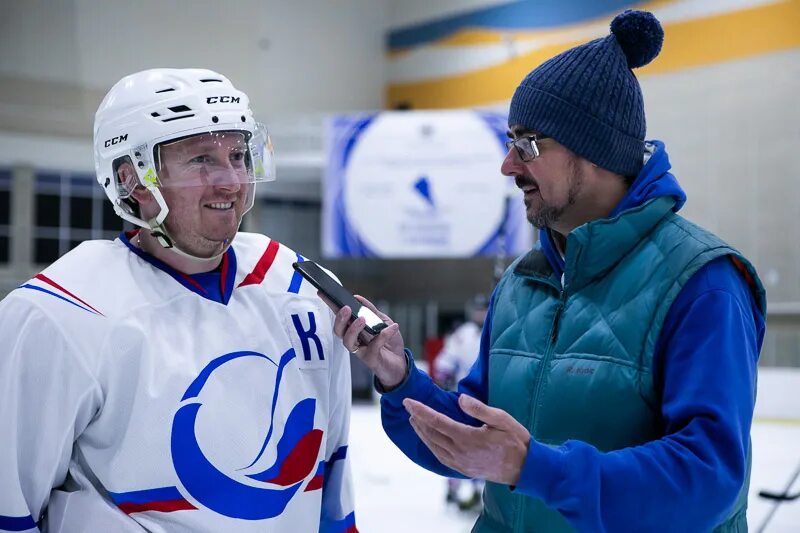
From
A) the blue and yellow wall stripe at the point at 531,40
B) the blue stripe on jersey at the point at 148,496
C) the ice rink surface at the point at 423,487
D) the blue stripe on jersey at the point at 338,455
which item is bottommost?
the ice rink surface at the point at 423,487

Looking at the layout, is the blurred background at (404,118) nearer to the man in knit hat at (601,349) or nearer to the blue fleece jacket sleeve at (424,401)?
the blue fleece jacket sleeve at (424,401)

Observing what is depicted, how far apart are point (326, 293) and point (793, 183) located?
9.00 meters

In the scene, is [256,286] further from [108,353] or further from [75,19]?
[75,19]

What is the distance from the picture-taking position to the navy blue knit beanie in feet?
4.52

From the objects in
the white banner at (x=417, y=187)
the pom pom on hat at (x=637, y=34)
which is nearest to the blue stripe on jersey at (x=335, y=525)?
the pom pom on hat at (x=637, y=34)

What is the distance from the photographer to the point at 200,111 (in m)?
1.54

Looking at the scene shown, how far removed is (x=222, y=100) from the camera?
1.58 meters

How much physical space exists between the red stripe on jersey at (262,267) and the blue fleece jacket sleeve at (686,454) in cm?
72

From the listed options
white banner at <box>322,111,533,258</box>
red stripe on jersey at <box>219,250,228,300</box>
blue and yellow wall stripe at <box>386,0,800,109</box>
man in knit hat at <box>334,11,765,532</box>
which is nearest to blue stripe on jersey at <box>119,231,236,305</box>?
red stripe on jersey at <box>219,250,228,300</box>

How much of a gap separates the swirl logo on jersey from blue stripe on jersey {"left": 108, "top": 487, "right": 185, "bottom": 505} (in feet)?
0.07

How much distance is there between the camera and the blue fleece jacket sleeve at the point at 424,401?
1.52 meters

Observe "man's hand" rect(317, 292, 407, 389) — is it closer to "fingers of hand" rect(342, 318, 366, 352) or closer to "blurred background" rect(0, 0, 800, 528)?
"fingers of hand" rect(342, 318, 366, 352)

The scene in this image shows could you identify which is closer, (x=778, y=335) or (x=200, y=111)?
(x=200, y=111)

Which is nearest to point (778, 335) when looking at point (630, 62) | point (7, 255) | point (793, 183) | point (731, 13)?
point (793, 183)
